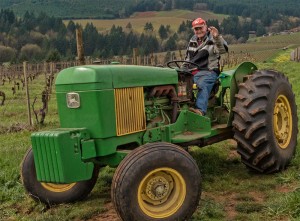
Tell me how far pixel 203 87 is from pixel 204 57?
0.53 m

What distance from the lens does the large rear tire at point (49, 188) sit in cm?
581

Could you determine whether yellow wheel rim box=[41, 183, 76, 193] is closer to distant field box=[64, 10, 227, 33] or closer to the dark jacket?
the dark jacket

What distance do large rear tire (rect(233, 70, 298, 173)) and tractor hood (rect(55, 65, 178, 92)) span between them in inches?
53.8

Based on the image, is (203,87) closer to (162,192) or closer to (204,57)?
(204,57)

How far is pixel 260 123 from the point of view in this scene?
620 cm

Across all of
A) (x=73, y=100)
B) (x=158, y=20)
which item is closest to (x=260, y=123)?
(x=73, y=100)

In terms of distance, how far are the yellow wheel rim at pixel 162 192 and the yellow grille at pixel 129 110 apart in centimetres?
68

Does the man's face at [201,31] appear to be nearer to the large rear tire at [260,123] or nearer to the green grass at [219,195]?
the large rear tire at [260,123]

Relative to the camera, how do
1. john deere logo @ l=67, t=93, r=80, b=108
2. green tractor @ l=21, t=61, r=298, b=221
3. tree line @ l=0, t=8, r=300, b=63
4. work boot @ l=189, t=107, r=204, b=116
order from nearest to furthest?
green tractor @ l=21, t=61, r=298, b=221
john deere logo @ l=67, t=93, r=80, b=108
work boot @ l=189, t=107, r=204, b=116
tree line @ l=0, t=8, r=300, b=63

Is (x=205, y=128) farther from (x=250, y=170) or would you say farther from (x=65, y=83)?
(x=65, y=83)

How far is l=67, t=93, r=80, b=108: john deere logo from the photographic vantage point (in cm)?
521

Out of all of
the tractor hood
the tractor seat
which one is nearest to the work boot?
the tractor seat

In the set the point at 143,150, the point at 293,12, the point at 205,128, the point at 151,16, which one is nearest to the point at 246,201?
the point at 205,128

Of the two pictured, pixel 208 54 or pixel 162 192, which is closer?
pixel 162 192
